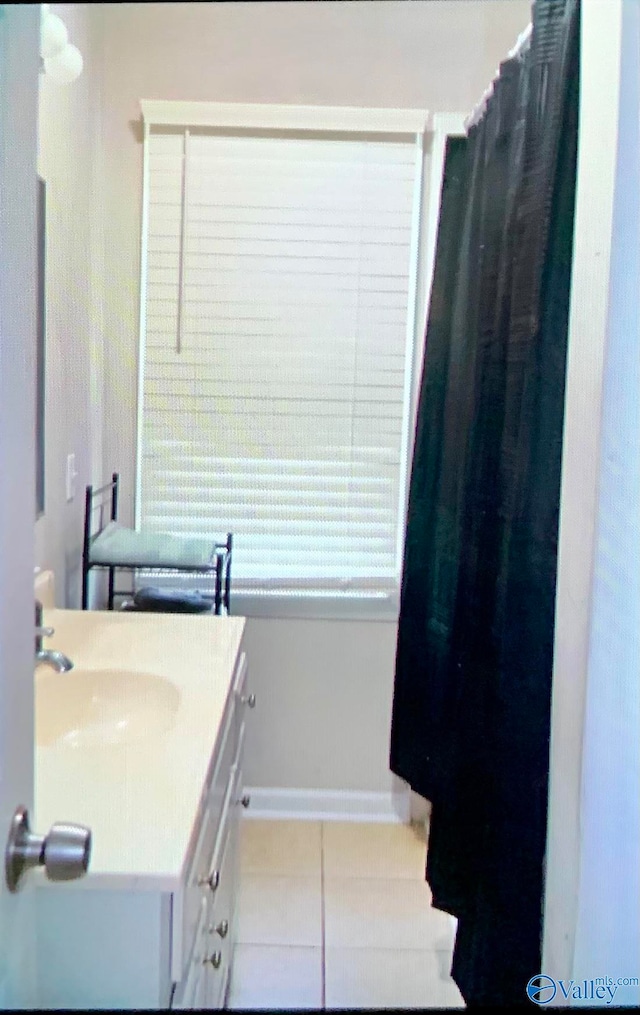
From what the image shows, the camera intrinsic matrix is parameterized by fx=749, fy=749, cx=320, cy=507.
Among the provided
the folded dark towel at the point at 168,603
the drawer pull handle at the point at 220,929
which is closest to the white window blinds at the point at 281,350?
the folded dark towel at the point at 168,603

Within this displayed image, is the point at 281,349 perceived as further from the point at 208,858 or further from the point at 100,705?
the point at 208,858

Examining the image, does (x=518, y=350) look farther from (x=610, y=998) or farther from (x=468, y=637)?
(x=610, y=998)

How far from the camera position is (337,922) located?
1.78 metres

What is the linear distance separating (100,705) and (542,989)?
2.61 feet

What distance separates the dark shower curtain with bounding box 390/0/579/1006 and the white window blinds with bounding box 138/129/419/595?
396mm

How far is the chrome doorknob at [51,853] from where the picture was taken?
0.56 m

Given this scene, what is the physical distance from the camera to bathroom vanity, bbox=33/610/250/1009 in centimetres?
78

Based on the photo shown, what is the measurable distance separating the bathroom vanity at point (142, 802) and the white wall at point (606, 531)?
418 mm

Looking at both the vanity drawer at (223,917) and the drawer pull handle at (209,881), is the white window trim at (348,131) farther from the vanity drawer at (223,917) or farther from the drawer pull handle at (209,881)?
the drawer pull handle at (209,881)

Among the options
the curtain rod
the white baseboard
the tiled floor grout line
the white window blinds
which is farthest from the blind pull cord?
the tiled floor grout line

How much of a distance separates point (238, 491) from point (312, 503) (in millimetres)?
208

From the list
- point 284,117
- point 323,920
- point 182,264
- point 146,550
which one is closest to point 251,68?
point 284,117

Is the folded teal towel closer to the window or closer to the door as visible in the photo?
the window

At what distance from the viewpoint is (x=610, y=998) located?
2.16 feet
